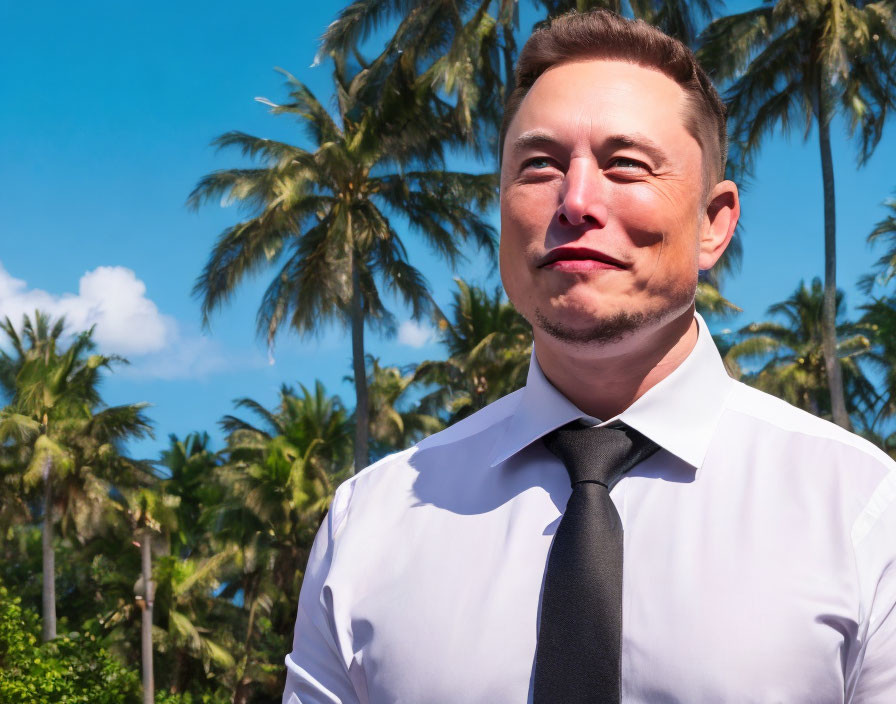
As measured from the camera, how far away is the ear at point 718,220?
1.88 meters

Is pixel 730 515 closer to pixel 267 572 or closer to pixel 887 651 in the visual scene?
pixel 887 651

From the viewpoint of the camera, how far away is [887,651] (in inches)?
58.9

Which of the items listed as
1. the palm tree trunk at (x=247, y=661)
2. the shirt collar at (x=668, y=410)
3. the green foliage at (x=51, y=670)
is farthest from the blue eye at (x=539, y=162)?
the palm tree trunk at (x=247, y=661)

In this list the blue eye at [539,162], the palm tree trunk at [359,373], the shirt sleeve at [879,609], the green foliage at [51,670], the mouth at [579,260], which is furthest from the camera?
the palm tree trunk at [359,373]

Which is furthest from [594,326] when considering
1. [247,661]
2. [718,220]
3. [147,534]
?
[247,661]

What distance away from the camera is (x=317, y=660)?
1779 mm

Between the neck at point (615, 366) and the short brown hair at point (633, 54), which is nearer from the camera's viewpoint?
the neck at point (615, 366)

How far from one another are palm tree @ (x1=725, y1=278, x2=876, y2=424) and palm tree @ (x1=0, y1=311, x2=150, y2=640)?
18.1m

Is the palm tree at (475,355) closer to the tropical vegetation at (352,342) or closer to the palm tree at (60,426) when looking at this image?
the tropical vegetation at (352,342)

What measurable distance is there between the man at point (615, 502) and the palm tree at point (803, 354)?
89.9 ft

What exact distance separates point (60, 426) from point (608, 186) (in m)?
31.6

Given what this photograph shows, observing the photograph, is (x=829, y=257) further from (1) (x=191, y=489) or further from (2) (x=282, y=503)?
(1) (x=191, y=489)

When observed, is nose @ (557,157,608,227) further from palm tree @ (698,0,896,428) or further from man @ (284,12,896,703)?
palm tree @ (698,0,896,428)

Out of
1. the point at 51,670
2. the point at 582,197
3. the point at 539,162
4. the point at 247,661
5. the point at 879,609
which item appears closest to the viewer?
the point at 879,609
